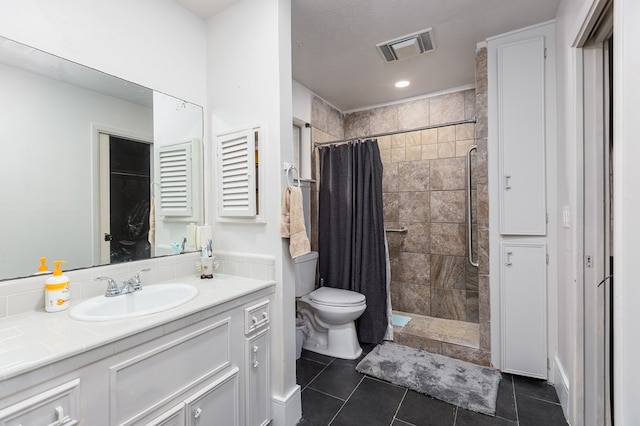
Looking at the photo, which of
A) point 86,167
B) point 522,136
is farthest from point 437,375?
point 86,167

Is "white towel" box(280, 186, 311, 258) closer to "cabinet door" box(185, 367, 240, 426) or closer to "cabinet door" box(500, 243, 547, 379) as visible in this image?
"cabinet door" box(185, 367, 240, 426)

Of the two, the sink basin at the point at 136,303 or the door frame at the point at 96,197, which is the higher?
the door frame at the point at 96,197

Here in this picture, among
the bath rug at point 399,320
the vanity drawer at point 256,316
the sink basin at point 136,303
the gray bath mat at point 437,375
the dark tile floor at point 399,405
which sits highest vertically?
the sink basin at point 136,303

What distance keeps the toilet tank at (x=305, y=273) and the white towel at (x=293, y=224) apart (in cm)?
81

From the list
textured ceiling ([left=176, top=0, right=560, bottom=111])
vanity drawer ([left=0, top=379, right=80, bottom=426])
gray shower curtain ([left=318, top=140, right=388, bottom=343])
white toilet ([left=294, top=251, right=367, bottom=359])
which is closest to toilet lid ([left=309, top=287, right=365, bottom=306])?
white toilet ([left=294, top=251, right=367, bottom=359])

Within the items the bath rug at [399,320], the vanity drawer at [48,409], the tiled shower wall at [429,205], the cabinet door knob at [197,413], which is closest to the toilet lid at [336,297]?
the bath rug at [399,320]

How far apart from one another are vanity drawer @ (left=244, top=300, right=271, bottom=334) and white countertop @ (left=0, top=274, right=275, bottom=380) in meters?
0.17

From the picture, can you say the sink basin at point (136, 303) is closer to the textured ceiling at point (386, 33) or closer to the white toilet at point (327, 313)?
the white toilet at point (327, 313)

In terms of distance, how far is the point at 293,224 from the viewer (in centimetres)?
163

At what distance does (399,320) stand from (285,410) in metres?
1.70

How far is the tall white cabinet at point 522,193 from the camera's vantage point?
76.5 inches

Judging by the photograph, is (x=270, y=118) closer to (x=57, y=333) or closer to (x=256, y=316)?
(x=256, y=316)

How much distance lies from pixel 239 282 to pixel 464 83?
2.82 m

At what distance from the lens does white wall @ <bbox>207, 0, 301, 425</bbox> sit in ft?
5.35
